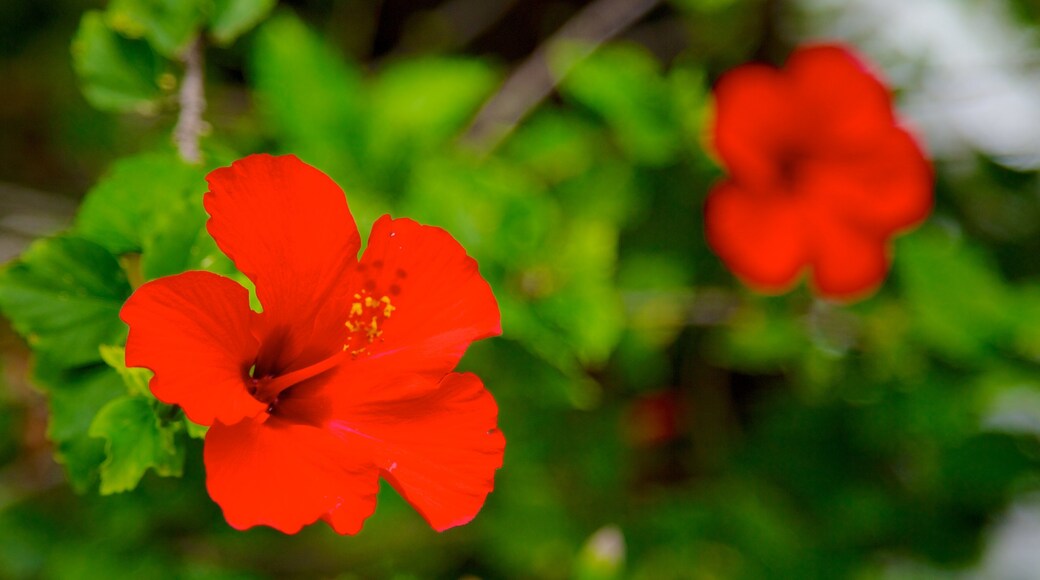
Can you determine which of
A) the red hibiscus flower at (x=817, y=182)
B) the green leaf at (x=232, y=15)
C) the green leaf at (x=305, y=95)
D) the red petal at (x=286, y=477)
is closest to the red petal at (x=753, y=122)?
the red hibiscus flower at (x=817, y=182)

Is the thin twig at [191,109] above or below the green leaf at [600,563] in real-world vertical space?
above

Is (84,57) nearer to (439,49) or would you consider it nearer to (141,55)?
(141,55)

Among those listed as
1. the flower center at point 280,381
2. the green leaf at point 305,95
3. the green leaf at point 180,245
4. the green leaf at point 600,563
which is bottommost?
the green leaf at point 600,563

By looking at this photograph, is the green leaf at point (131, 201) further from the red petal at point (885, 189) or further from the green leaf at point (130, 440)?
the red petal at point (885, 189)

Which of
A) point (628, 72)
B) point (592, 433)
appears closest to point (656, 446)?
point (592, 433)

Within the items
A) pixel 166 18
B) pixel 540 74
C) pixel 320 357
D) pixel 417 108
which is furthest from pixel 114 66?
pixel 540 74

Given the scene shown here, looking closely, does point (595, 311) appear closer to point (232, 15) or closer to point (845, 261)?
point (845, 261)

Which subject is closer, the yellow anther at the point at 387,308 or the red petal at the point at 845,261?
the yellow anther at the point at 387,308

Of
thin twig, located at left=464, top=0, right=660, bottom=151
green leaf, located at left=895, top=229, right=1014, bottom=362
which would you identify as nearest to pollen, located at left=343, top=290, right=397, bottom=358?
thin twig, located at left=464, top=0, right=660, bottom=151
